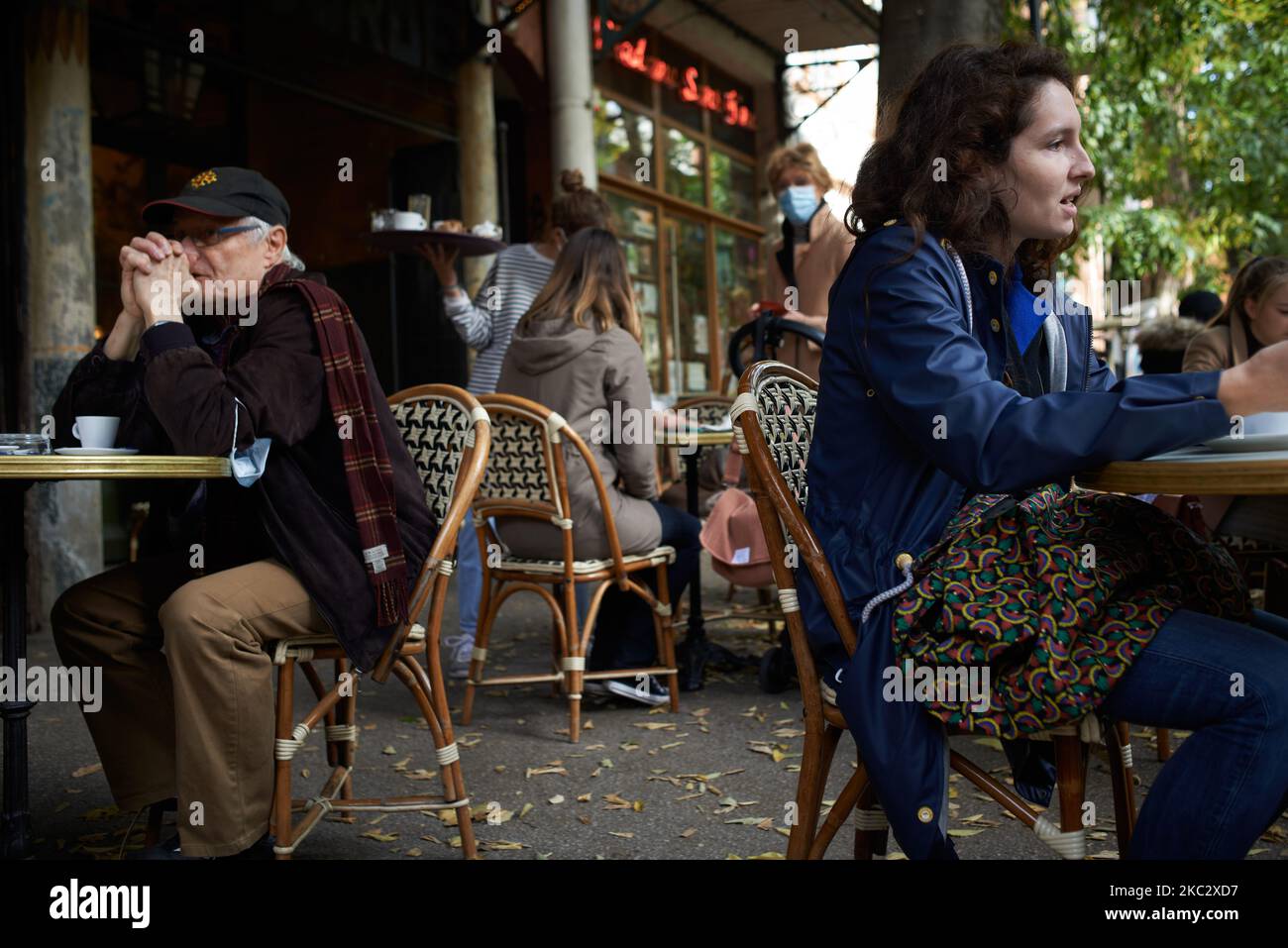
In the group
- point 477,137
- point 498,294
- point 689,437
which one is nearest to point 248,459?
point 689,437

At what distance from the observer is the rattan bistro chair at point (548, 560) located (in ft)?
13.4

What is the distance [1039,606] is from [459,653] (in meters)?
3.71

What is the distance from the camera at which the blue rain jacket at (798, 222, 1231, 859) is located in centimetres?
160

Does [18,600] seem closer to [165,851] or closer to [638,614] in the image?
[165,851]

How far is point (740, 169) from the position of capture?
14953mm

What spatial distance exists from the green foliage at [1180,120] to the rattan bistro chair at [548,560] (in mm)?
5620

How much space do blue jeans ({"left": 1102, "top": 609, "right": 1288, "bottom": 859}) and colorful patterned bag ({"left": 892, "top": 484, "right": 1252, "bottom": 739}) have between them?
42mm

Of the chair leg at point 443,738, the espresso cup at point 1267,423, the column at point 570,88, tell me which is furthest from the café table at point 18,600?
the column at point 570,88

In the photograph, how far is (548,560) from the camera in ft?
14.1

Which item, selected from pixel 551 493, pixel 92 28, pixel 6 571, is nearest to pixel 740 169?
pixel 92 28

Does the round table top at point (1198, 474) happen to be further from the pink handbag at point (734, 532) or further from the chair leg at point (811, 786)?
the pink handbag at point (734, 532)

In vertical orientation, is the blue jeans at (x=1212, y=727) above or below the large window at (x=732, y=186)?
below

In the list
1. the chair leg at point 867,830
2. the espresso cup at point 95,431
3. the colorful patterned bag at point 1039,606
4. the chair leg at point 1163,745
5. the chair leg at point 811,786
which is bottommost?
the chair leg at point 1163,745
